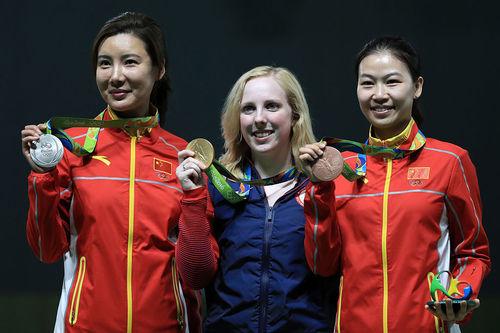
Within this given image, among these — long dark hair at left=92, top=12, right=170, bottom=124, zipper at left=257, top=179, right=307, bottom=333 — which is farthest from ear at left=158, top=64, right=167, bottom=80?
zipper at left=257, top=179, right=307, bottom=333

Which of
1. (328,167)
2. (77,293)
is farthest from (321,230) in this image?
(77,293)

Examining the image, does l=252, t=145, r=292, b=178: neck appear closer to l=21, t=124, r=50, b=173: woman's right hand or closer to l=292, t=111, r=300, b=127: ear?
l=292, t=111, r=300, b=127: ear

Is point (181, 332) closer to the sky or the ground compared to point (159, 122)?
closer to the ground

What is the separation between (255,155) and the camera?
2.74 meters

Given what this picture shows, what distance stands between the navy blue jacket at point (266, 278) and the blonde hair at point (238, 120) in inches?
6.9

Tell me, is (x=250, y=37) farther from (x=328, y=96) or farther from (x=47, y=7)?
(x=47, y=7)

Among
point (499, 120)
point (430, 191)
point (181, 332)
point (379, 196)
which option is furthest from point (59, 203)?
point (499, 120)

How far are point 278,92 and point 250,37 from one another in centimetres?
141

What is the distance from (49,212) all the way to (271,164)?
2.48 ft

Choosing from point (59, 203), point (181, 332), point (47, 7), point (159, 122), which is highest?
point (47, 7)

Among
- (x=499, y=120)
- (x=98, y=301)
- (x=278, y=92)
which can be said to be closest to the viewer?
(x=98, y=301)

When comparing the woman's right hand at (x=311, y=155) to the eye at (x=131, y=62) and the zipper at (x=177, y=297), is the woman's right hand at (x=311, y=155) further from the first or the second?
the eye at (x=131, y=62)

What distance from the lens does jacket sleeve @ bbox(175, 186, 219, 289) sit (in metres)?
2.42

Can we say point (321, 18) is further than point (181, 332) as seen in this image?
Yes
